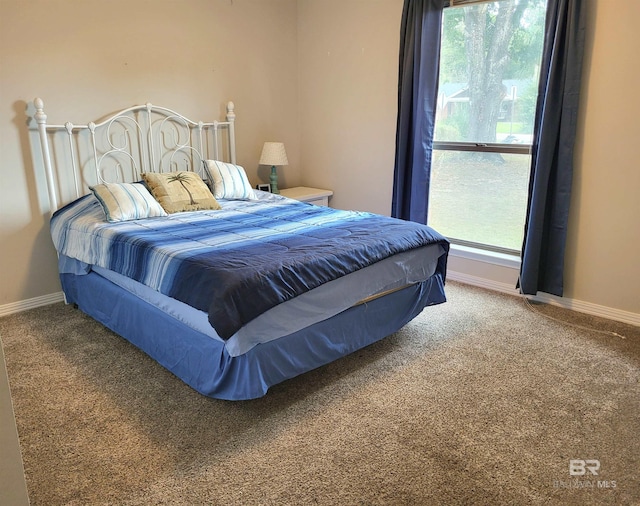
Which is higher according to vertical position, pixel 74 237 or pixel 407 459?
pixel 74 237

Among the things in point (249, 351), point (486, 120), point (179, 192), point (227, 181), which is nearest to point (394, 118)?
point (486, 120)

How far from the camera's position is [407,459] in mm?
1895

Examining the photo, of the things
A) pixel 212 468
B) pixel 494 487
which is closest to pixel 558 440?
pixel 494 487

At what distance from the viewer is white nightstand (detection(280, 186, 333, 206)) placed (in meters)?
4.37

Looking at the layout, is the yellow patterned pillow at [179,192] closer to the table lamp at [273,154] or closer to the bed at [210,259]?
the bed at [210,259]

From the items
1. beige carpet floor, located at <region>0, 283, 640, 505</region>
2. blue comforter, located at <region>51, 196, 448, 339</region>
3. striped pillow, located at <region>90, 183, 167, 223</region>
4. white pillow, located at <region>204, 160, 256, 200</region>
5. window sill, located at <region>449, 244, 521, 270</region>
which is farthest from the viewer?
white pillow, located at <region>204, 160, 256, 200</region>

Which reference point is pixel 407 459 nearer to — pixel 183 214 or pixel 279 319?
pixel 279 319

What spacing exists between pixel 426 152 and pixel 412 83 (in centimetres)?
53

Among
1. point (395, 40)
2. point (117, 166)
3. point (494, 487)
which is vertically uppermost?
point (395, 40)

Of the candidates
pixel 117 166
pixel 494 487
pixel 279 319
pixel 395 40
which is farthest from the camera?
pixel 395 40

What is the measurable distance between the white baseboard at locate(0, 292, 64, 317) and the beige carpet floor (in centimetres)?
35

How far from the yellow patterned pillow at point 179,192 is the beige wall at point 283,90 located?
65cm

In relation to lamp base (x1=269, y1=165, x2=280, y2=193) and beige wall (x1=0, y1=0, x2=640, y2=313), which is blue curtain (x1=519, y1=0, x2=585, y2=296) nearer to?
beige wall (x1=0, y1=0, x2=640, y2=313)

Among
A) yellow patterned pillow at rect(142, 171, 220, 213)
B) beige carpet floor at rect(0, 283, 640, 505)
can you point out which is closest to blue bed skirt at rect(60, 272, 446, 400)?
beige carpet floor at rect(0, 283, 640, 505)
